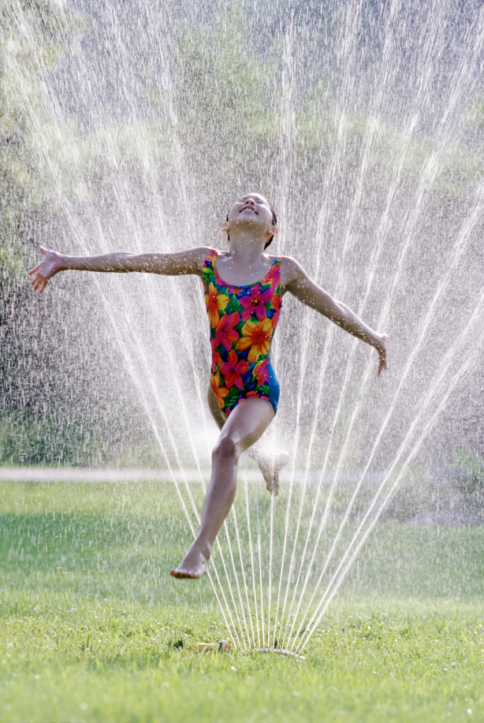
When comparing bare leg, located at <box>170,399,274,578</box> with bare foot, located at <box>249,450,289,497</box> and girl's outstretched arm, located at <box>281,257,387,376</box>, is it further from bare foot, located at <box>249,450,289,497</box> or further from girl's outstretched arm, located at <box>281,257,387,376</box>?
bare foot, located at <box>249,450,289,497</box>

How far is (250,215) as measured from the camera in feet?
12.8

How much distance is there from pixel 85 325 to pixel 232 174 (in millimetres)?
4435

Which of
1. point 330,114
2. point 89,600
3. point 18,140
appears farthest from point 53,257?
point 330,114

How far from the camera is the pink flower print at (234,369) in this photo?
151 inches

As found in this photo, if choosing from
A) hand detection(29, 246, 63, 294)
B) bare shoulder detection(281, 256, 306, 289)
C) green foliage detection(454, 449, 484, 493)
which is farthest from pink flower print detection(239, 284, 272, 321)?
green foliage detection(454, 449, 484, 493)

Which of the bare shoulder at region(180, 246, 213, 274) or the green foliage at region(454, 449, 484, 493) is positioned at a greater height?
the bare shoulder at region(180, 246, 213, 274)

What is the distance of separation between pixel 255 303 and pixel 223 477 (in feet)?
2.78

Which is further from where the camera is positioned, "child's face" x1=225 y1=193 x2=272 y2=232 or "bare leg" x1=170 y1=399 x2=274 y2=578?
"child's face" x1=225 y1=193 x2=272 y2=232

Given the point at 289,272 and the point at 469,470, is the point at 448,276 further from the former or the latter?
the point at 289,272

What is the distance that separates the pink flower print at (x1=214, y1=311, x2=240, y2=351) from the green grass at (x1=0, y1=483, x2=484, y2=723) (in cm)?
134

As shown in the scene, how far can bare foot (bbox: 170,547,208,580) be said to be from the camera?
121 inches

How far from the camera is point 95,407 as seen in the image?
1683 cm

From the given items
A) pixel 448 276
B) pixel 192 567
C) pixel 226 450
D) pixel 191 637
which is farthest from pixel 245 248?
pixel 448 276

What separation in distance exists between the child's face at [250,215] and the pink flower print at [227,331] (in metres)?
0.42
